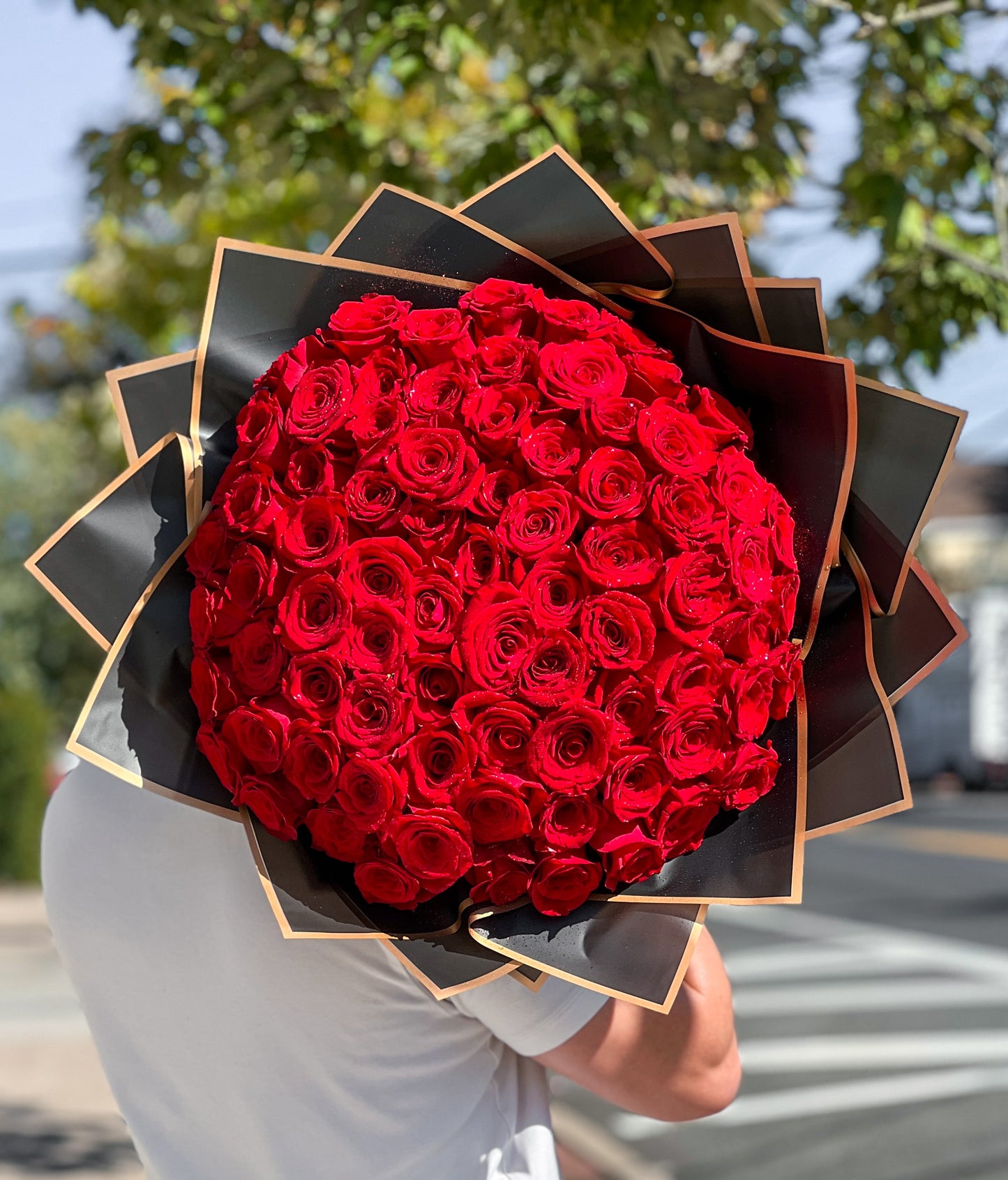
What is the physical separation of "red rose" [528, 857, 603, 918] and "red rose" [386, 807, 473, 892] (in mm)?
77

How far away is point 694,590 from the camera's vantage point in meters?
1.24

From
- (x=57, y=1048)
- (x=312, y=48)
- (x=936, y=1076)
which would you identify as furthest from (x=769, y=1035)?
(x=312, y=48)

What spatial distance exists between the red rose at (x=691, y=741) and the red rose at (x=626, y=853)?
71 millimetres

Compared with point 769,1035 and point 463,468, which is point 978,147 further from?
point 769,1035

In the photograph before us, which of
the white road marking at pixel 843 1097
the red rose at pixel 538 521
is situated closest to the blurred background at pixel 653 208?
the white road marking at pixel 843 1097

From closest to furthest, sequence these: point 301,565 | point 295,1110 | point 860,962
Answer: point 301,565 → point 295,1110 → point 860,962

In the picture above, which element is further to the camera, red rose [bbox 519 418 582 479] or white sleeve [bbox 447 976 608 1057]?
white sleeve [bbox 447 976 608 1057]

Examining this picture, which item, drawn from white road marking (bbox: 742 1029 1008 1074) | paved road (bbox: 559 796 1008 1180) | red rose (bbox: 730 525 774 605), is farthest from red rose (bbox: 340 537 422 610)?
white road marking (bbox: 742 1029 1008 1074)

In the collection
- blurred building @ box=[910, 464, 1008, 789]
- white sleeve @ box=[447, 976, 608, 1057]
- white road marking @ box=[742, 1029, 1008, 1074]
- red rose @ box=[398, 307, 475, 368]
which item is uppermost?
red rose @ box=[398, 307, 475, 368]

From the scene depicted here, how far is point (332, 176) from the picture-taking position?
3.83 metres

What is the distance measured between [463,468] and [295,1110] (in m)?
0.79

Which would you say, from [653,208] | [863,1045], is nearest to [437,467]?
[653,208]

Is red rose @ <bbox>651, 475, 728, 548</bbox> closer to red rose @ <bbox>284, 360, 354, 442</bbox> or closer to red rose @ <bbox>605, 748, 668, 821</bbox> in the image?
red rose @ <bbox>605, 748, 668, 821</bbox>

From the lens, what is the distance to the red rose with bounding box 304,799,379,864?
126 centimetres
